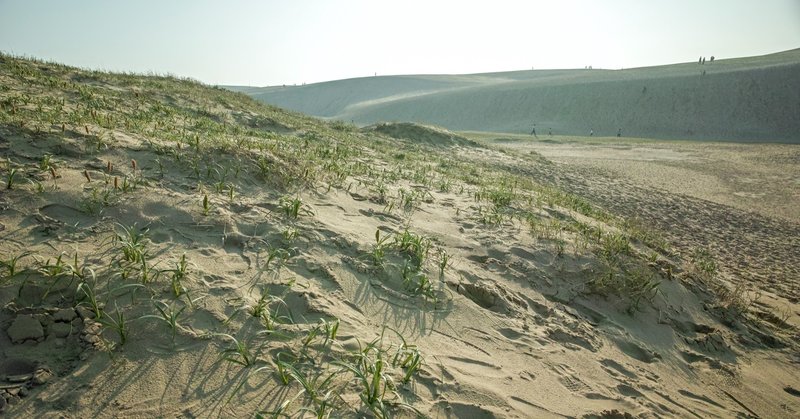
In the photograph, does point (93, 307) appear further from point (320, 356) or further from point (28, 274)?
point (320, 356)

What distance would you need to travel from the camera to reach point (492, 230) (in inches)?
210

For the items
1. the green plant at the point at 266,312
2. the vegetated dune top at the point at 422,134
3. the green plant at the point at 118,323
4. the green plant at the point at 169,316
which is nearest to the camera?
the green plant at the point at 118,323

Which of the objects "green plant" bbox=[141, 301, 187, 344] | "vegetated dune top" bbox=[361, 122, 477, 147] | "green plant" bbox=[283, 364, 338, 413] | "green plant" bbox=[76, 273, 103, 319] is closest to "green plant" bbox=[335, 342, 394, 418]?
"green plant" bbox=[283, 364, 338, 413]

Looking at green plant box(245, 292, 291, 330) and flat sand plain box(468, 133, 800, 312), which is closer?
green plant box(245, 292, 291, 330)

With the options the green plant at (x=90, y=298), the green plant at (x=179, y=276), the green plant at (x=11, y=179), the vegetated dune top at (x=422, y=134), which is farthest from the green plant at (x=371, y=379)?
the vegetated dune top at (x=422, y=134)

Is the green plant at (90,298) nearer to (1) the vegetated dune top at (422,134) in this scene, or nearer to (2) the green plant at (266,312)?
(2) the green plant at (266,312)

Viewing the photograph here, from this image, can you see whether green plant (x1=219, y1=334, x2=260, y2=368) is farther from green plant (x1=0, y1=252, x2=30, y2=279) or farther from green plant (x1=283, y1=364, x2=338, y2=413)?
green plant (x1=0, y1=252, x2=30, y2=279)

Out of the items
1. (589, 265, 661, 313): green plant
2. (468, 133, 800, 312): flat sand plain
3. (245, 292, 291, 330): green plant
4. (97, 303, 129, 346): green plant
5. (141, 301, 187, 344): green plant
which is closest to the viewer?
(97, 303, 129, 346): green plant

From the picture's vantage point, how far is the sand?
7.18ft

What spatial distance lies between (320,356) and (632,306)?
349cm

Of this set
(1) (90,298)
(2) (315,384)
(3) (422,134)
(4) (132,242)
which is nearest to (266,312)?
(2) (315,384)

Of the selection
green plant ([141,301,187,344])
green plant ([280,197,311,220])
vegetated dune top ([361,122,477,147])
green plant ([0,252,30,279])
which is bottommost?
green plant ([141,301,187,344])

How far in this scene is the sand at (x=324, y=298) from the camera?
2189mm

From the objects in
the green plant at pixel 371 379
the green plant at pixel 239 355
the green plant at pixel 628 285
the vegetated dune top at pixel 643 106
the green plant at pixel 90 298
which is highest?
the vegetated dune top at pixel 643 106
